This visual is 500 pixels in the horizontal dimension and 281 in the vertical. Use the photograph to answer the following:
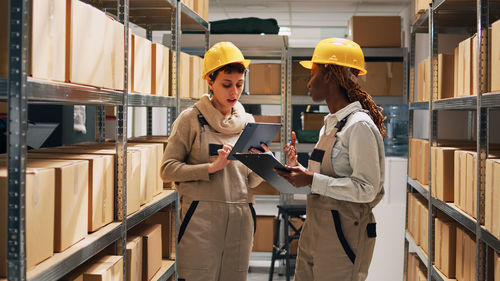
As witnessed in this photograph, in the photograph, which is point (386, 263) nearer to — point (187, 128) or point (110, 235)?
point (187, 128)

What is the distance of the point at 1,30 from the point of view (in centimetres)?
156

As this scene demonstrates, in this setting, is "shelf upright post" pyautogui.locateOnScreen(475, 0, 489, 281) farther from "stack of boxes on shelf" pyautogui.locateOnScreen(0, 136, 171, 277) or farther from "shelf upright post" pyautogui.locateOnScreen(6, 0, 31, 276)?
"shelf upright post" pyautogui.locateOnScreen(6, 0, 31, 276)

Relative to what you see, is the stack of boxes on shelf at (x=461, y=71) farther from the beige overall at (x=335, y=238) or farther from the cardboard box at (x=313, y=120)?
the cardboard box at (x=313, y=120)

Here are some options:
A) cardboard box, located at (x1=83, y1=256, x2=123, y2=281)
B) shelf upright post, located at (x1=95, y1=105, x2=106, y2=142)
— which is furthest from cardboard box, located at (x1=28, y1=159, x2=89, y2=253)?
shelf upright post, located at (x1=95, y1=105, x2=106, y2=142)

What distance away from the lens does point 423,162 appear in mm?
3822

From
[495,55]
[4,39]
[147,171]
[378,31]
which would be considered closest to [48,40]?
[4,39]

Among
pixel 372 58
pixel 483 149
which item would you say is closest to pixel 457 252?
pixel 483 149

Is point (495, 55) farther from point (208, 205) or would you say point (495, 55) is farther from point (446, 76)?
point (208, 205)

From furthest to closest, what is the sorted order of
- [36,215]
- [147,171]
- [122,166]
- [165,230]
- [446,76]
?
[165,230]
[446,76]
[147,171]
[122,166]
[36,215]

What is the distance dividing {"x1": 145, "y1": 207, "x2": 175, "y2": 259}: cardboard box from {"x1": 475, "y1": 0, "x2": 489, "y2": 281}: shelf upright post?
186 cm

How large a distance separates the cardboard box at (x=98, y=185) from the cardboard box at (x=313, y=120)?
361 cm

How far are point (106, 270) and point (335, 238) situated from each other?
96 cm

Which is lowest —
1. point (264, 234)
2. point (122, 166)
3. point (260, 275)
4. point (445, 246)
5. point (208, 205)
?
point (260, 275)

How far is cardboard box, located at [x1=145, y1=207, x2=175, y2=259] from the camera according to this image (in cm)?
347
